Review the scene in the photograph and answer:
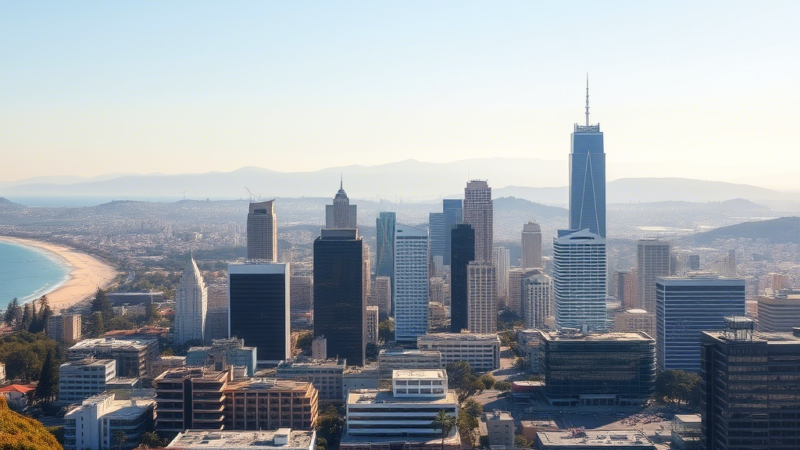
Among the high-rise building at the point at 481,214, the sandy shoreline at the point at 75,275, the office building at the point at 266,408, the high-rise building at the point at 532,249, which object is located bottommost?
the office building at the point at 266,408

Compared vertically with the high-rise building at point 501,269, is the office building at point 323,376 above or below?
below

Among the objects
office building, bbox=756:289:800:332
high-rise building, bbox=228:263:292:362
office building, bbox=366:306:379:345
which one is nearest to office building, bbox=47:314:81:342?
high-rise building, bbox=228:263:292:362

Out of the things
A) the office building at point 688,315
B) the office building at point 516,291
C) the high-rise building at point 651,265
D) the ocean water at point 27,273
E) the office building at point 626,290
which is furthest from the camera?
the ocean water at point 27,273

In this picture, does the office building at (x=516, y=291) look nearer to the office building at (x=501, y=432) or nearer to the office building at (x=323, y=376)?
the office building at (x=323, y=376)

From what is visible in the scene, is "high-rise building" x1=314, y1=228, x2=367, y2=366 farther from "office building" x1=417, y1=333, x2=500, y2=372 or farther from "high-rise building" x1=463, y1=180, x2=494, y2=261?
"high-rise building" x1=463, y1=180, x2=494, y2=261

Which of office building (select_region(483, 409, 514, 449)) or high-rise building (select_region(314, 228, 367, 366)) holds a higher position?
high-rise building (select_region(314, 228, 367, 366))

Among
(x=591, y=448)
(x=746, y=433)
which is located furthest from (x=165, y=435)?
(x=746, y=433)

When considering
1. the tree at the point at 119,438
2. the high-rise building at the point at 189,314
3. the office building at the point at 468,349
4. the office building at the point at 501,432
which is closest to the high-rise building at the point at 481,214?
the office building at the point at 468,349
